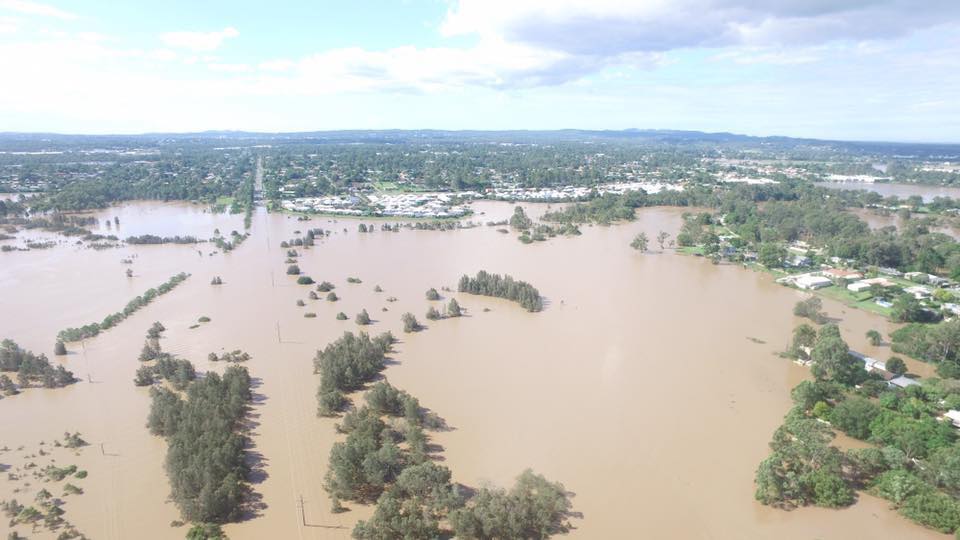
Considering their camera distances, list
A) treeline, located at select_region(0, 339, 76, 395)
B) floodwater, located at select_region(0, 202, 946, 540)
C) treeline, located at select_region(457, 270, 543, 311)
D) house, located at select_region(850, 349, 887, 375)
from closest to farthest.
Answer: floodwater, located at select_region(0, 202, 946, 540) < treeline, located at select_region(0, 339, 76, 395) < house, located at select_region(850, 349, 887, 375) < treeline, located at select_region(457, 270, 543, 311)

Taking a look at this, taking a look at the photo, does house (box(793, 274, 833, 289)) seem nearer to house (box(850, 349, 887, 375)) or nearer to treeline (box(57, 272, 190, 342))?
house (box(850, 349, 887, 375))

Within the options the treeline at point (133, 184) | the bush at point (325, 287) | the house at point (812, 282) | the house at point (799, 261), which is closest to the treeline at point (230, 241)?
the bush at point (325, 287)

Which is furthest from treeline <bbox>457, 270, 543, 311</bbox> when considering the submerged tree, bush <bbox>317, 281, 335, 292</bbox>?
the submerged tree

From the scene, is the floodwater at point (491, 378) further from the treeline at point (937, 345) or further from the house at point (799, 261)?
the house at point (799, 261)

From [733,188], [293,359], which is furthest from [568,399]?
[733,188]

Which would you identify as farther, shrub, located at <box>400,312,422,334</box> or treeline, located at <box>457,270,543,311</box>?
treeline, located at <box>457,270,543,311</box>

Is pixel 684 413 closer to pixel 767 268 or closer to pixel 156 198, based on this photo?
pixel 767 268

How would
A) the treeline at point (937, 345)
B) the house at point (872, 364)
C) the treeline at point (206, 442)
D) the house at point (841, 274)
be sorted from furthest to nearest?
the house at point (841, 274) → the house at point (872, 364) → the treeline at point (937, 345) → the treeline at point (206, 442)
